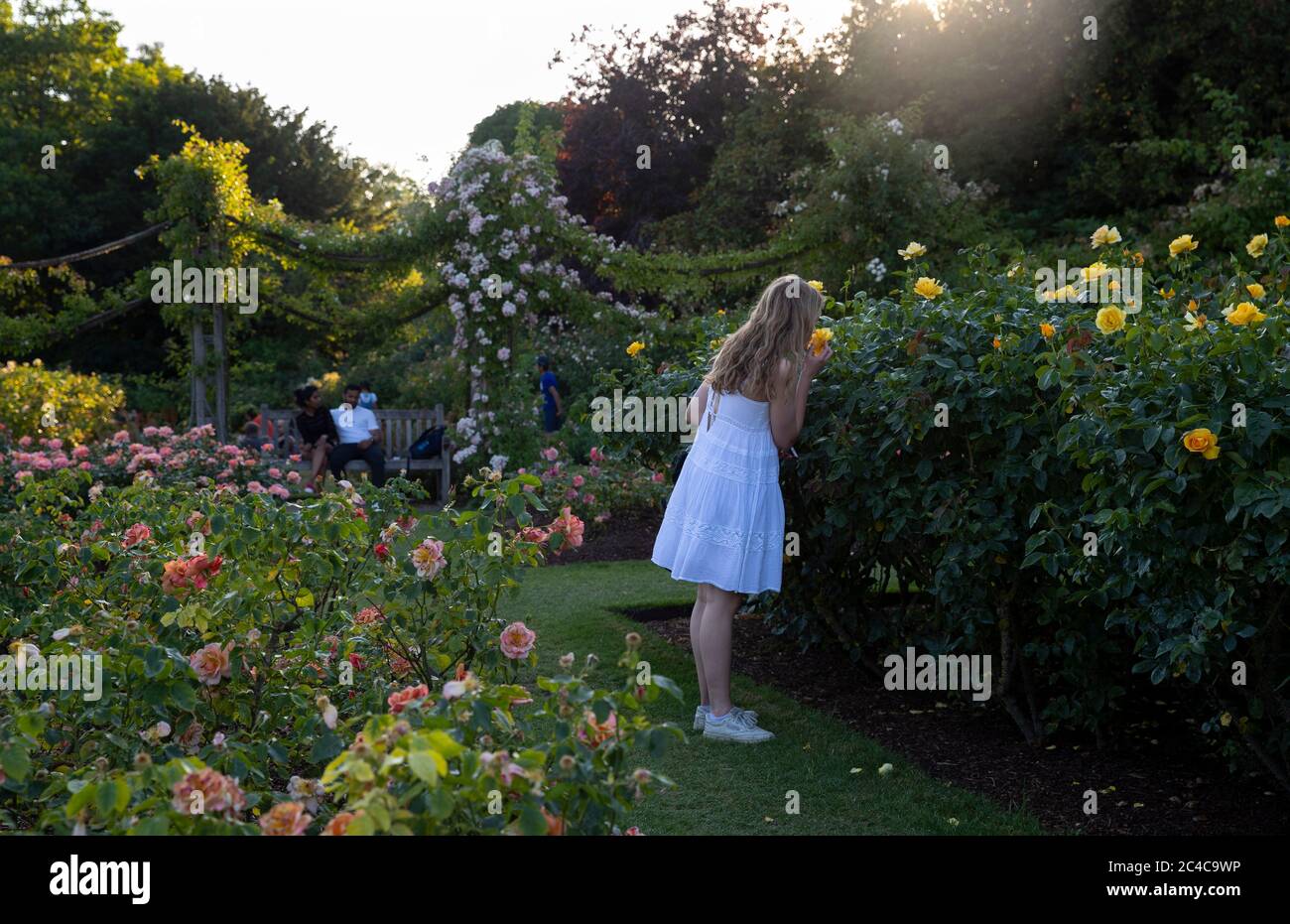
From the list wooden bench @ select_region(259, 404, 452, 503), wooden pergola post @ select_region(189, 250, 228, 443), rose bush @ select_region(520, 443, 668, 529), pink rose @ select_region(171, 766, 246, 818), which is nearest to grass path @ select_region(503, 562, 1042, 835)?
pink rose @ select_region(171, 766, 246, 818)

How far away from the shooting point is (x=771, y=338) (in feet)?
13.9

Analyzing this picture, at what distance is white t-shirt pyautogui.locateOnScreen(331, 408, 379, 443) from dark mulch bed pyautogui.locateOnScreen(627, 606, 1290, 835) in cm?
721

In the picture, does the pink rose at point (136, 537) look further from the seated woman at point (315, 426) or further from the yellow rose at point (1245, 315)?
the seated woman at point (315, 426)

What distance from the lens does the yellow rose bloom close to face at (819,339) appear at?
4211mm

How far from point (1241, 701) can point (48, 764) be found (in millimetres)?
3392

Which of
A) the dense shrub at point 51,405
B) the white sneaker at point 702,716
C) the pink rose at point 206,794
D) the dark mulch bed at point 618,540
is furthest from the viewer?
the dense shrub at point 51,405

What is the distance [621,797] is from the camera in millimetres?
1871

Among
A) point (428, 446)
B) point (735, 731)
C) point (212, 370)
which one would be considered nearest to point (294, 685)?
point (735, 731)

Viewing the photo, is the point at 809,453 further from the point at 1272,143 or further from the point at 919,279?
the point at 1272,143

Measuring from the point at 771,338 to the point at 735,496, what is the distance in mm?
615

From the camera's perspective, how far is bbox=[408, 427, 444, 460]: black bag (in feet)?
41.5

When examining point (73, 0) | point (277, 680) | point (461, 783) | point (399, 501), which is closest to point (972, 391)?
point (399, 501)

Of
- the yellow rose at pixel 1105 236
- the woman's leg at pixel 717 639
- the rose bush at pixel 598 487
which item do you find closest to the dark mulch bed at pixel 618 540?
the rose bush at pixel 598 487

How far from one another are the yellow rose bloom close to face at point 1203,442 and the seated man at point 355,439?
379 inches
